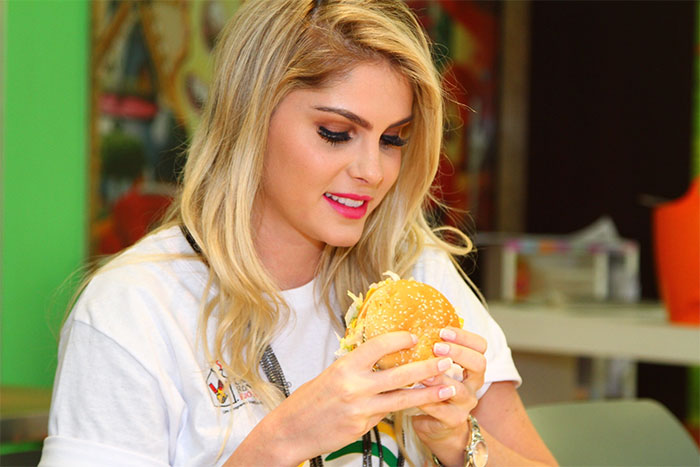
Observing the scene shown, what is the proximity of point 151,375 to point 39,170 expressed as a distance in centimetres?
187

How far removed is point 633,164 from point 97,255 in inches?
140

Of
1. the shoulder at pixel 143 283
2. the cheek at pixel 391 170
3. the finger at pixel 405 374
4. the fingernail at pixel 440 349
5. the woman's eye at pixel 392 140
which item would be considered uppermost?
the woman's eye at pixel 392 140

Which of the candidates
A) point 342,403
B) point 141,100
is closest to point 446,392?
point 342,403

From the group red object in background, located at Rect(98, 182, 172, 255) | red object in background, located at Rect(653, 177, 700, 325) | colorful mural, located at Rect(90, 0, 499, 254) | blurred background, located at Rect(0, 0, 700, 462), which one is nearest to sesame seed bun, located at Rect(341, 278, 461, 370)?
blurred background, located at Rect(0, 0, 700, 462)

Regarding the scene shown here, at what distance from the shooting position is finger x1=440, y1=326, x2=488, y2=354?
1.26 m

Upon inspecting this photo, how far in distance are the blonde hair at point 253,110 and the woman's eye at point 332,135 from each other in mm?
73

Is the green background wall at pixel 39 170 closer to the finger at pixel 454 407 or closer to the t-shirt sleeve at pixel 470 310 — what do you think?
the t-shirt sleeve at pixel 470 310

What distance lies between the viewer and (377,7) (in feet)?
5.05

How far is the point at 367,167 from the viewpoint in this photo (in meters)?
1.43

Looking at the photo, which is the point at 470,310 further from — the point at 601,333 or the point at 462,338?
the point at 601,333

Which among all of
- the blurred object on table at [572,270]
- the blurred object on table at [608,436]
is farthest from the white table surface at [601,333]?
the blurred object on table at [608,436]

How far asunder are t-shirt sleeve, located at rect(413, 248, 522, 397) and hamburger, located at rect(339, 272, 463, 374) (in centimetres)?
27

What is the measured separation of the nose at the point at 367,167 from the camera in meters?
1.43

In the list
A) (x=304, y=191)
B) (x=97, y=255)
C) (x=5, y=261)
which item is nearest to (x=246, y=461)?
(x=304, y=191)
